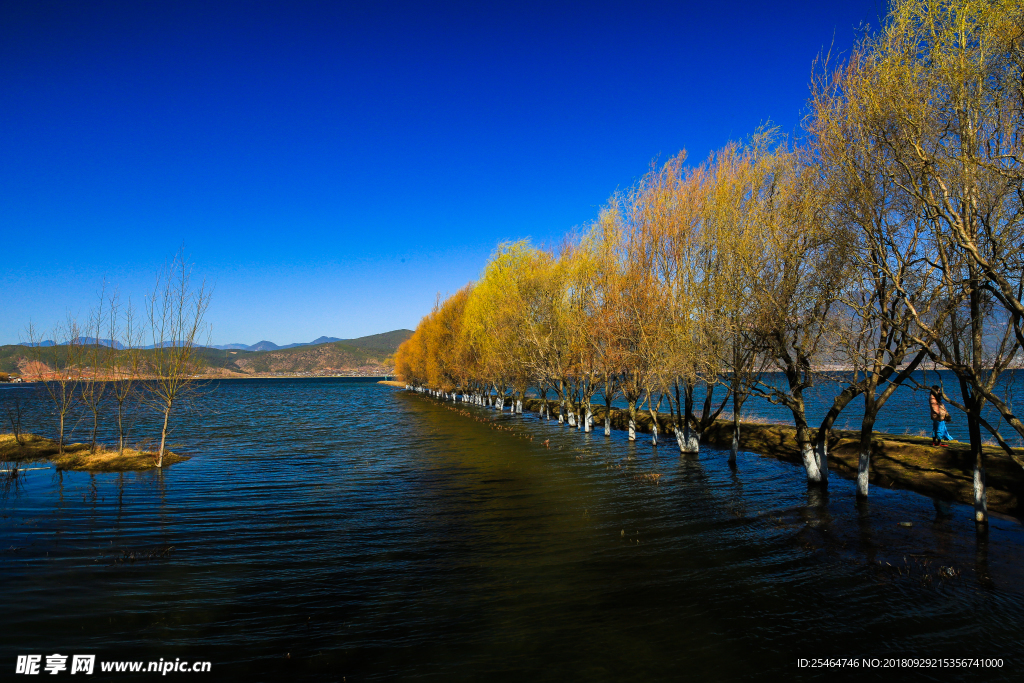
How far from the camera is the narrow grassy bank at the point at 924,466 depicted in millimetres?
12320

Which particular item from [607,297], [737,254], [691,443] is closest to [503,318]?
[607,297]

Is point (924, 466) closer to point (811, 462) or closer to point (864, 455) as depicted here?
point (811, 462)

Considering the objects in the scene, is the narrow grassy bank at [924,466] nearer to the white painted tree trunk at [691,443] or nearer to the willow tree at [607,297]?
the white painted tree trunk at [691,443]

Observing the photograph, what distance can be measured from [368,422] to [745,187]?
112 ft

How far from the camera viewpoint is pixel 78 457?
19.6 m

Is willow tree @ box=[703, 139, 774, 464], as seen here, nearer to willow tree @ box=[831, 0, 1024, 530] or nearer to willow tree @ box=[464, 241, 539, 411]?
willow tree @ box=[831, 0, 1024, 530]

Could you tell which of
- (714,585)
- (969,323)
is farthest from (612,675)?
(969,323)

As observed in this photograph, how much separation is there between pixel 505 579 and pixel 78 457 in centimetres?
2072

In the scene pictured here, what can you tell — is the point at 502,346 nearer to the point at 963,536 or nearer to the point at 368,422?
the point at 368,422

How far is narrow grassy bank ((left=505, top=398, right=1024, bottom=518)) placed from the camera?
12320 millimetres

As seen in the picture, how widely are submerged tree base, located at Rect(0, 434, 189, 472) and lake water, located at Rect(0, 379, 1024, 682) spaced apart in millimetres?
2348

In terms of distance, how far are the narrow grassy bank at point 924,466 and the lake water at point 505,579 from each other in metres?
0.95

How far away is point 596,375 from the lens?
2788cm

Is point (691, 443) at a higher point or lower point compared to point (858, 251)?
lower
